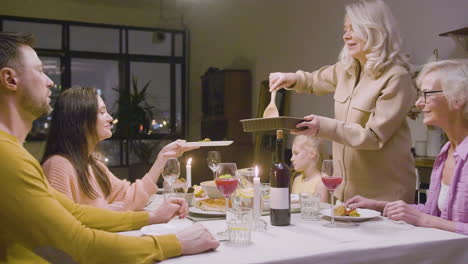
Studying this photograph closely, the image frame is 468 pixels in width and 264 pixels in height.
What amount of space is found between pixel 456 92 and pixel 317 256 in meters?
0.90

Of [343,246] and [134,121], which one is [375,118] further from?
[134,121]

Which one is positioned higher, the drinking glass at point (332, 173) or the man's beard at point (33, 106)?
the man's beard at point (33, 106)

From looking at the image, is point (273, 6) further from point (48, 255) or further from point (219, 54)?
point (48, 255)

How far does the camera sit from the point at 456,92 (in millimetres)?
1683

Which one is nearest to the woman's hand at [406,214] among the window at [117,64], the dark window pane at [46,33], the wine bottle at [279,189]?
the wine bottle at [279,189]

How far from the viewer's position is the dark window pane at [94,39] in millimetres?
8281

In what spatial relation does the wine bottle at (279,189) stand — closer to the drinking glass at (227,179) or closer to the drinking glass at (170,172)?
the drinking glass at (227,179)

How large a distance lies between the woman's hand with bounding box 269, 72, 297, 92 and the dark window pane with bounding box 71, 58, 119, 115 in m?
6.27

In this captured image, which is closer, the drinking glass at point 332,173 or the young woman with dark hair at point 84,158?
the drinking glass at point 332,173

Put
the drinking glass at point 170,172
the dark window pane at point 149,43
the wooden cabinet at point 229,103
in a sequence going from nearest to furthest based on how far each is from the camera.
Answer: the drinking glass at point 170,172 → the wooden cabinet at point 229,103 → the dark window pane at point 149,43

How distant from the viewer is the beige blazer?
207 cm

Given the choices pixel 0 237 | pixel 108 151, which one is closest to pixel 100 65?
pixel 108 151

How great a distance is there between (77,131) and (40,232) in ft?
3.09

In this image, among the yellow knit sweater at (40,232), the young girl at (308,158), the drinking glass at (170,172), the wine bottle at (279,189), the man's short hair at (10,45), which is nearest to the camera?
the yellow knit sweater at (40,232)
